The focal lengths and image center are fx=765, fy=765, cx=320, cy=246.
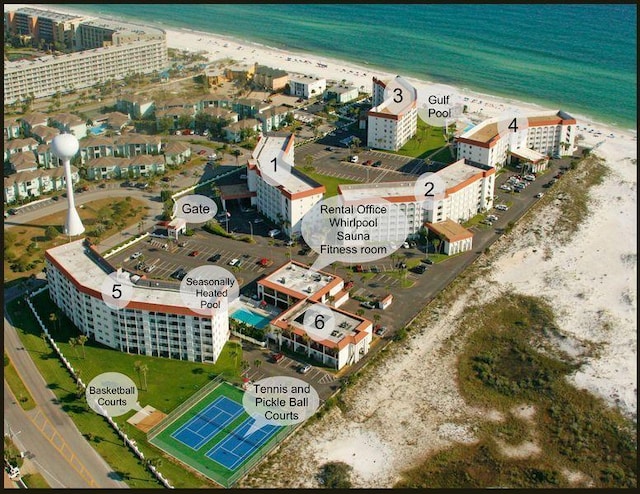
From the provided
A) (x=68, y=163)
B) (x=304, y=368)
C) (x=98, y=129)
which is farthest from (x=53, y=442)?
(x=98, y=129)

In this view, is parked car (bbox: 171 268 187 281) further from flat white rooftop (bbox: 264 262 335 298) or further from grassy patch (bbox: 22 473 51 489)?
grassy patch (bbox: 22 473 51 489)

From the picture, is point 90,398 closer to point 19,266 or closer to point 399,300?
point 19,266

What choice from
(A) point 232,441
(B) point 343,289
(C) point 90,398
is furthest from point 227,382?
(B) point 343,289

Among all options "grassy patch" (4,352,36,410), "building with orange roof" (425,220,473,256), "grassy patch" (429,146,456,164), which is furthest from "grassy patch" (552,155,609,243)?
"grassy patch" (4,352,36,410)

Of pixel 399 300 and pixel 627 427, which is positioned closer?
pixel 627 427

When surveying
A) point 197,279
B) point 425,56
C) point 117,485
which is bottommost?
point 117,485

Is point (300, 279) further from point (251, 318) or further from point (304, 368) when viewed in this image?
point (304, 368)
